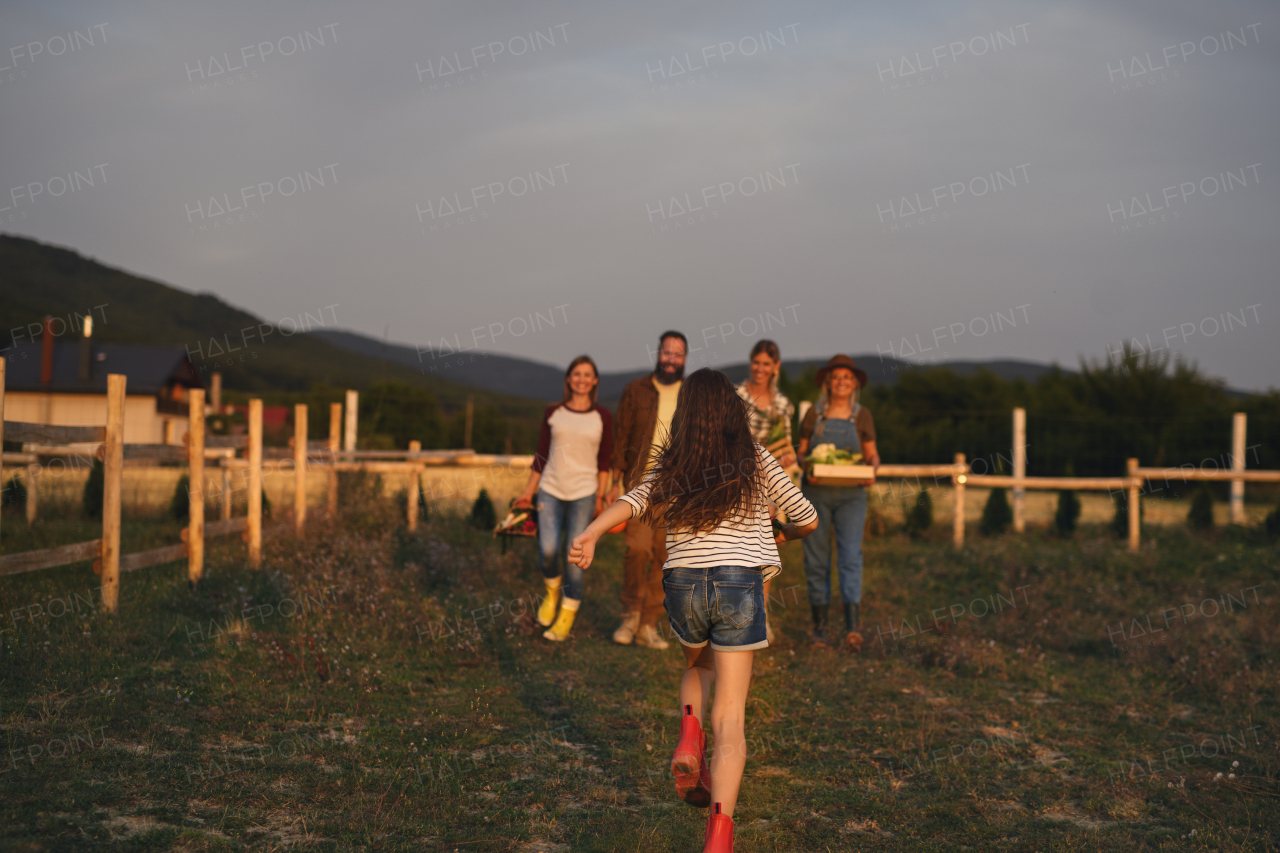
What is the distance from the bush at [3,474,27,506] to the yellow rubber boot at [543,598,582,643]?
830cm

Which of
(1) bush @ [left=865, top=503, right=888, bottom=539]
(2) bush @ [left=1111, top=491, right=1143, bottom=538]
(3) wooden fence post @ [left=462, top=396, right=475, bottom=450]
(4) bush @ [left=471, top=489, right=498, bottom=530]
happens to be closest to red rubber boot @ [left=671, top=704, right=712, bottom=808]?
(4) bush @ [left=471, top=489, right=498, bottom=530]

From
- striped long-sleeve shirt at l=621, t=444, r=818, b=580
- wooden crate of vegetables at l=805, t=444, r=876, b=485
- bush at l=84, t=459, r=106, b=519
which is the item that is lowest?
bush at l=84, t=459, r=106, b=519

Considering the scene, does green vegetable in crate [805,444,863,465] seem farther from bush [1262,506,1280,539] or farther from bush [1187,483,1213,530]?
bush [1187,483,1213,530]

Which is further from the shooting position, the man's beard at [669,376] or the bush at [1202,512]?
the bush at [1202,512]

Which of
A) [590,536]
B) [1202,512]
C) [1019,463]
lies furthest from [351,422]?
[1202,512]

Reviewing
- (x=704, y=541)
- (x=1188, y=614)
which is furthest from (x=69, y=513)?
(x=1188, y=614)

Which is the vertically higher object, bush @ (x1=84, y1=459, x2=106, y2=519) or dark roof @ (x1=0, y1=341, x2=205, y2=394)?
dark roof @ (x1=0, y1=341, x2=205, y2=394)

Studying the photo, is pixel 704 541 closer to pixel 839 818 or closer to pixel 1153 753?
pixel 839 818

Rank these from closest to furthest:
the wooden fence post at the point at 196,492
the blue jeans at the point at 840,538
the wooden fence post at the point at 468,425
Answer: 1. the blue jeans at the point at 840,538
2. the wooden fence post at the point at 196,492
3. the wooden fence post at the point at 468,425

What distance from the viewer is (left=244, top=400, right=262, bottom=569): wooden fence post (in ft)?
27.3

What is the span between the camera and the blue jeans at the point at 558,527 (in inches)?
243

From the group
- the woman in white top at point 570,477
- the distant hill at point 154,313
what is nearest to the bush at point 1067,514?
the woman in white top at point 570,477

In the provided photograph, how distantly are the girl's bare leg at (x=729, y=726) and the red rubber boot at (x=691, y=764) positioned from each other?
73 millimetres

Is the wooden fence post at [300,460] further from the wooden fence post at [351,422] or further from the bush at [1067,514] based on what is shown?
the bush at [1067,514]
